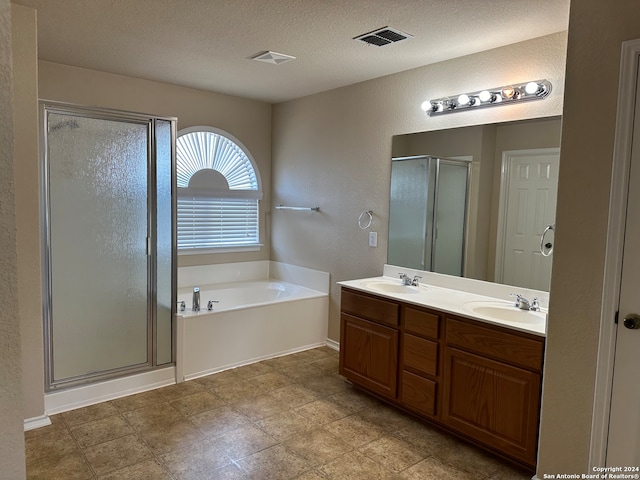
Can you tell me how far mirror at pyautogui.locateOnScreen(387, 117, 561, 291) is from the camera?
274 cm

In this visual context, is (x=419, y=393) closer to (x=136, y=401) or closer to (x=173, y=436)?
(x=173, y=436)

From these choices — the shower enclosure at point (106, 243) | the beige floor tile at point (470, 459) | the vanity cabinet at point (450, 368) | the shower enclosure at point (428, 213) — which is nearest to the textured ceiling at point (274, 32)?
the shower enclosure at point (106, 243)

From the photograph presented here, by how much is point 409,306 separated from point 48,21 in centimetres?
278

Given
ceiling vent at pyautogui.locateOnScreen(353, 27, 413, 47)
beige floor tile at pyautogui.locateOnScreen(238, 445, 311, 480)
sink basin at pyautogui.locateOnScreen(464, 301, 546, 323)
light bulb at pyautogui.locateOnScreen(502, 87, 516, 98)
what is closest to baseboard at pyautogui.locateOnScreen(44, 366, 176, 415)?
beige floor tile at pyautogui.locateOnScreen(238, 445, 311, 480)

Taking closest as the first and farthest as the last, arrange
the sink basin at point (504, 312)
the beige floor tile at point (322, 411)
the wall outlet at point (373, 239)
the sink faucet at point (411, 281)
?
the sink basin at point (504, 312), the beige floor tile at point (322, 411), the sink faucet at point (411, 281), the wall outlet at point (373, 239)

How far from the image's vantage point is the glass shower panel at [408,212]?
346 centimetres

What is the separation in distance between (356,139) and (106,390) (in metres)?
2.79

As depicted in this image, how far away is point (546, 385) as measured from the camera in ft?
7.22

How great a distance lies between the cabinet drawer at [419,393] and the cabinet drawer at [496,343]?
34 centimetres

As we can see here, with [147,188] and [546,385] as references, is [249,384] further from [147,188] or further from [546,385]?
[546,385]

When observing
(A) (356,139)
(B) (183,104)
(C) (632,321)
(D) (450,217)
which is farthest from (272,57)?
(C) (632,321)

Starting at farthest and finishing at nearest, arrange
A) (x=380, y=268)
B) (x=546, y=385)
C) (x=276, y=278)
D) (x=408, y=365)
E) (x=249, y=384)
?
(x=276, y=278) < (x=380, y=268) < (x=249, y=384) < (x=408, y=365) < (x=546, y=385)

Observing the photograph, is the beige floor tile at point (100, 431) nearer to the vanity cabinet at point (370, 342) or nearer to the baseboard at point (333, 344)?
the vanity cabinet at point (370, 342)

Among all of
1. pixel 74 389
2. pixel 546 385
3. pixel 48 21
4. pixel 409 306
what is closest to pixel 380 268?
pixel 409 306
